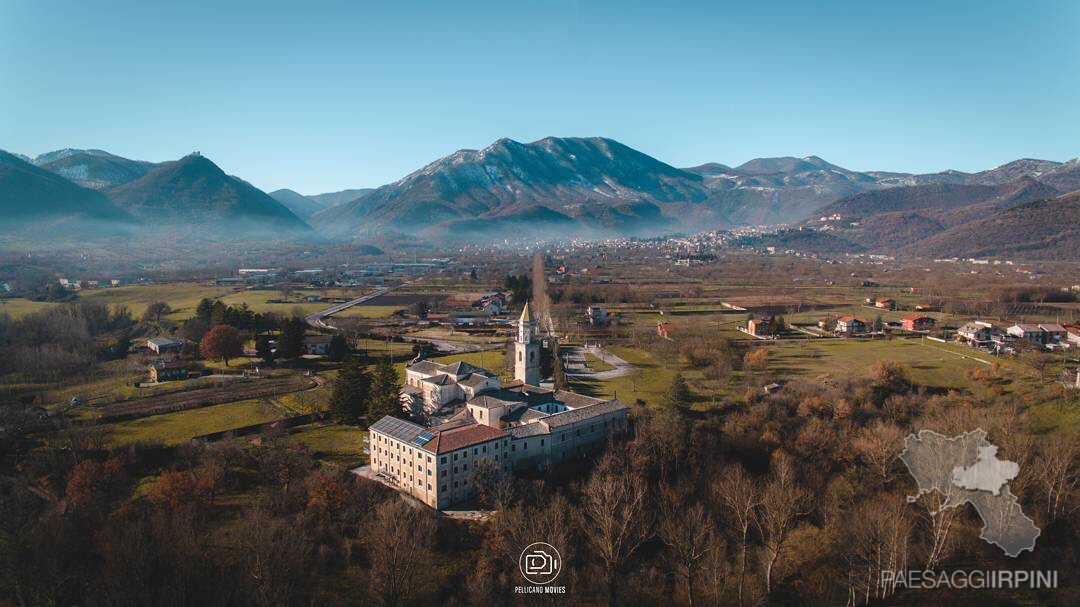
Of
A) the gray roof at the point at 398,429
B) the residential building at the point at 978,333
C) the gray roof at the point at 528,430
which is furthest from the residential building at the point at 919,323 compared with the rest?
the gray roof at the point at 398,429

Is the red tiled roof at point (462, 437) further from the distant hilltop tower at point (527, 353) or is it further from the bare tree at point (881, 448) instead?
the bare tree at point (881, 448)

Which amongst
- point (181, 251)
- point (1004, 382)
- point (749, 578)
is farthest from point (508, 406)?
point (181, 251)

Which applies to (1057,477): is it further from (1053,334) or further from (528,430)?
(1053,334)

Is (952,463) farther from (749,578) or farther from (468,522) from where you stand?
(468,522)

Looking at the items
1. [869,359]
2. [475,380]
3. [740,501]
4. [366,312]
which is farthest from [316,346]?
[869,359]

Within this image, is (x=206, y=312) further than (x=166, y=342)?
Yes

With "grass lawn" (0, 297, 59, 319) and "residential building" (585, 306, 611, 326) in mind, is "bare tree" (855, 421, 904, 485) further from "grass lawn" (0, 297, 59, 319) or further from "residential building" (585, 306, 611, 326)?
"grass lawn" (0, 297, 59, 319)

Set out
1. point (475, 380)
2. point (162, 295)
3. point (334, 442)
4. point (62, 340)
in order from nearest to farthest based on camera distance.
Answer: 1. point (334, 442)
2. point (475, 380)
3. point (62, 340)
4. point (162, 295)

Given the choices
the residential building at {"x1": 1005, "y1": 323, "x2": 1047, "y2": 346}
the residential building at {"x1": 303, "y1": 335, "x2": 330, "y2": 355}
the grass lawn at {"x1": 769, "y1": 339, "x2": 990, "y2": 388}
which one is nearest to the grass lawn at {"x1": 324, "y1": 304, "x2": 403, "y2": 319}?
the residential building at {"x1": 303, "y1": 335, "x2": 330, "y2": 355}
